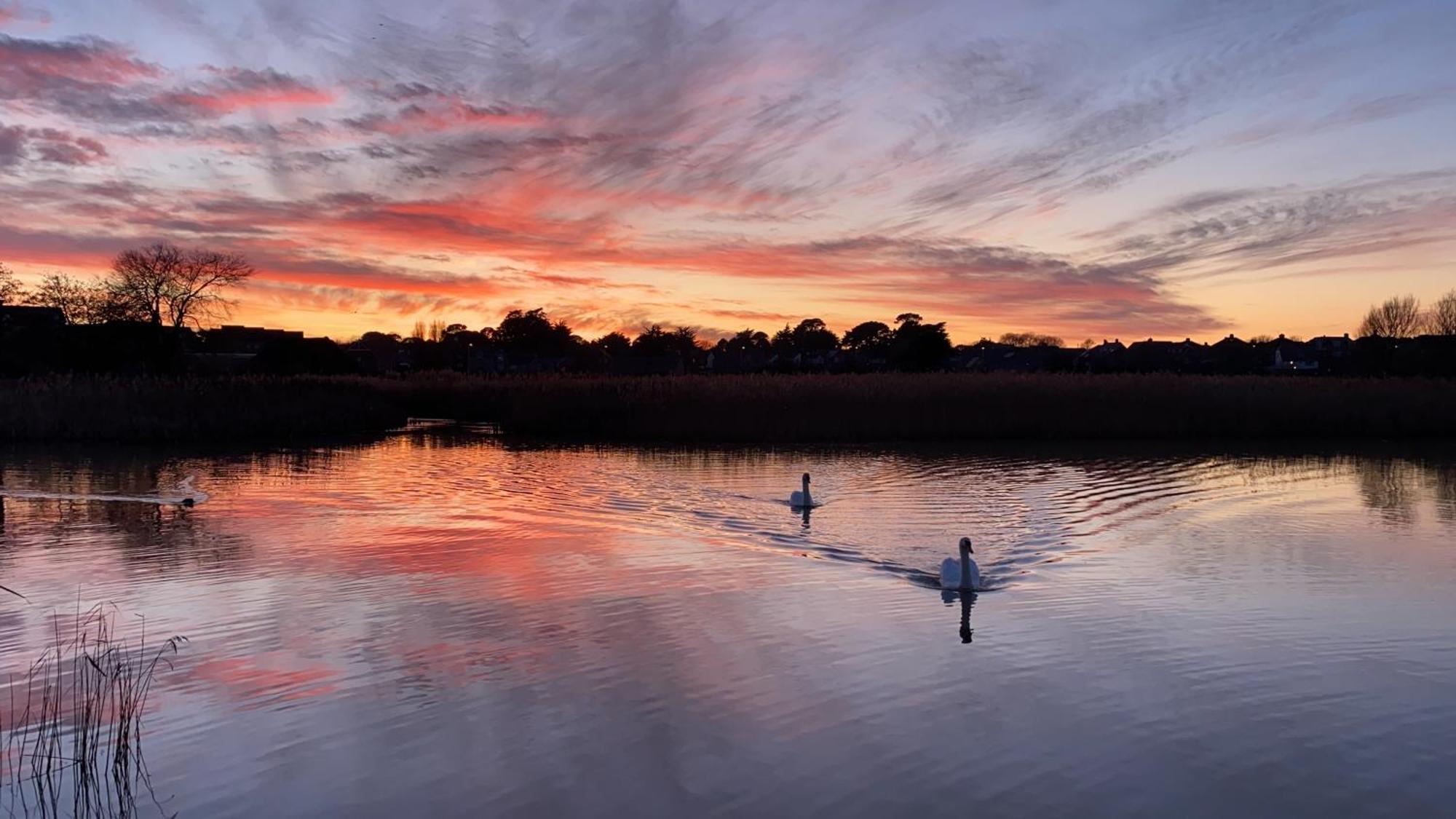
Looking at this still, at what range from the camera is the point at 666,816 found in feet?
16.4

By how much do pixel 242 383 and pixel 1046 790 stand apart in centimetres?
3045

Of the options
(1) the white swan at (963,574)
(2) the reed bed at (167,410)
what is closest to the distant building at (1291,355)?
(2) the reed bed at (167,410)

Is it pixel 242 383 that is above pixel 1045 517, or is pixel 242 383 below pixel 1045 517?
above

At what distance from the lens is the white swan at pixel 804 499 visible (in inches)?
572

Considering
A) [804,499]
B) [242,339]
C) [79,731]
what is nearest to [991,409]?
[804,499]

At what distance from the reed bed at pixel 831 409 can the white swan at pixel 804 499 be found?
39.4 feet

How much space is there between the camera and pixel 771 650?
767 centimetres

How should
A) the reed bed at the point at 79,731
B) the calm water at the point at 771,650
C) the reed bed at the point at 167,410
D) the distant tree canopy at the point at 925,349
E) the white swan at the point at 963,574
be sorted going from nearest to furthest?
the reed bed at the point at 79,731, the calm water at the point at 771,650, the white swan at the point at 963,574, the reed bed at the point at 167,410, the distant tree canopy at the point at 925,349

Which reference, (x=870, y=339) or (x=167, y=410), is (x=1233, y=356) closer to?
(x=870, y=339)

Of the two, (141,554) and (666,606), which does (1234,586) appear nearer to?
(666,606)

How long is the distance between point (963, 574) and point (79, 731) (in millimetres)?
6845

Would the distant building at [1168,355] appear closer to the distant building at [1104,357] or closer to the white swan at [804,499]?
the distant building at [1104,357]

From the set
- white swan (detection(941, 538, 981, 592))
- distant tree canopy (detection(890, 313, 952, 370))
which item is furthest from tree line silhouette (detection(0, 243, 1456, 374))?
white swan (detection(941, 538, 981, 592))

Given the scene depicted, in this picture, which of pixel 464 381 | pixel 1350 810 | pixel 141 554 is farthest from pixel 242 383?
pixel 1350 810
